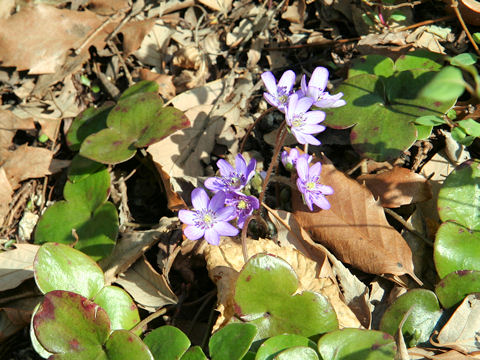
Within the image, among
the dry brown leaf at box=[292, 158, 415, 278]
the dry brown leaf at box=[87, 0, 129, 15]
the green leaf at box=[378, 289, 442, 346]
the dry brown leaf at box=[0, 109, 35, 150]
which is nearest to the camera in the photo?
the green leaf at box=[378, 289, 442, 346]

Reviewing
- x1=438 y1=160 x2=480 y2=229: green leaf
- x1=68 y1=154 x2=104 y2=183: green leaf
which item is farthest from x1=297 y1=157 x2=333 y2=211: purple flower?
x1=68 y1=154 x2=104 y2=183: green leaf

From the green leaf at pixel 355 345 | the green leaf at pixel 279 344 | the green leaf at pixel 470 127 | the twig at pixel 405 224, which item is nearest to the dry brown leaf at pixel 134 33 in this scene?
the twig at pixel 405 224

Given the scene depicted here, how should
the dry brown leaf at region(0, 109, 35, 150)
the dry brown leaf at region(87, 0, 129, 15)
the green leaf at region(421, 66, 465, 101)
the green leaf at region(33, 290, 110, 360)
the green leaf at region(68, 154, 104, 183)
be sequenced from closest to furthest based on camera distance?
the green leaf at region(421, 66, 465, 101)
the green leaf at region(33, 290, 110, 360)
the green leaf at region(68, 154, 104, 183)
the dry brown leaf at region(0, 109, 35, 150)
the dry brown leaf at region(87, 0, 129, 15)

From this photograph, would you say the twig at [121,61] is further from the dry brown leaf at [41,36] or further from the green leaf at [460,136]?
the green leaf at [460,136]

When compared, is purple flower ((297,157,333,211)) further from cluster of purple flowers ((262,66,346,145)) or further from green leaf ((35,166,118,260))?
green leaf ((35,166,118,260))

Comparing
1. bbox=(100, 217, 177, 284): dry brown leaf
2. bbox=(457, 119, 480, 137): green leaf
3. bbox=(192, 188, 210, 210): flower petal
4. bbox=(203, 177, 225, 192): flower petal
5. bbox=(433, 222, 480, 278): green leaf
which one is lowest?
bbox=(100, 217, 177, 284): dry brown leaf

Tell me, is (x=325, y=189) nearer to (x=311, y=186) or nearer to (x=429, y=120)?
(x=311, y=186)

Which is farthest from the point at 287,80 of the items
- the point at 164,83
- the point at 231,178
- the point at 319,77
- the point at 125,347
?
the point at 125,347

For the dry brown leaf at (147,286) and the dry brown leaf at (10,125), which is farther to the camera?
the dry brown leaf at (10,125)
